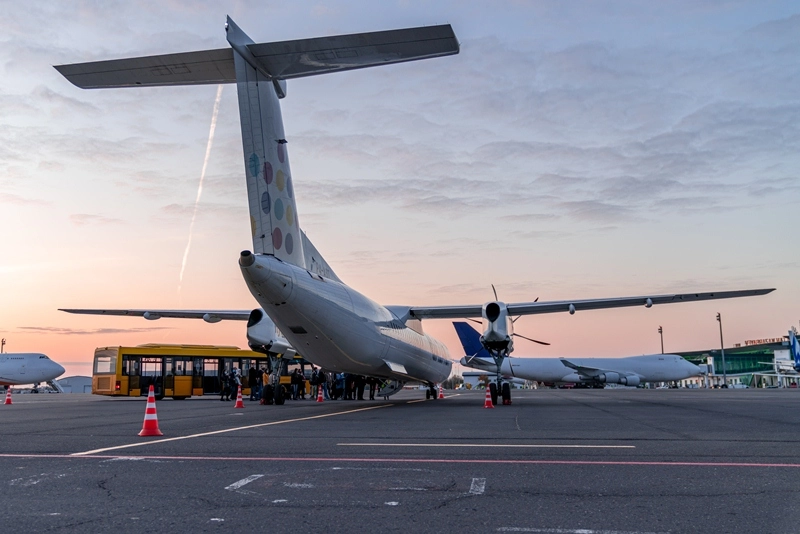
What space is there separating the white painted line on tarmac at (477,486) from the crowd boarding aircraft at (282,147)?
7.58 metres

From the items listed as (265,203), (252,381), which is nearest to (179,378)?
(252,381)

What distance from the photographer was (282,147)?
16.1m

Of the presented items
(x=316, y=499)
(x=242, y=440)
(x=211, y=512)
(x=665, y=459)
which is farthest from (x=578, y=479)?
(x=242, y=440)

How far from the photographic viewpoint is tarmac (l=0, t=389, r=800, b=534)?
4512 millimetres

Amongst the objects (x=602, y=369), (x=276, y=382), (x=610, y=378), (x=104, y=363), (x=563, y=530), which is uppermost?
(x=104, y=363)

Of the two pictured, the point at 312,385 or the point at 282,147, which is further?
the point at 312,385

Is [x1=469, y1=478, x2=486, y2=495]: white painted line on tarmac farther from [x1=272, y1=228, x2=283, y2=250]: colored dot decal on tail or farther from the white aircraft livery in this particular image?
the white aircraft livery

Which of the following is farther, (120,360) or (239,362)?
(239,362)

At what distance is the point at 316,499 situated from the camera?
5.26 m

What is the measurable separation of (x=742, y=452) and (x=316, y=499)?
5.77m

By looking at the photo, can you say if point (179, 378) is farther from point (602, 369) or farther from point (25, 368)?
point (602, 369)

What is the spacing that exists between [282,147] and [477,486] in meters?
11.8

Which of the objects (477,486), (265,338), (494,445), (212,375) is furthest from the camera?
(212,375)

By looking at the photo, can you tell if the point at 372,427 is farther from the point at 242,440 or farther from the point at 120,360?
the point at 120,360
